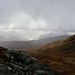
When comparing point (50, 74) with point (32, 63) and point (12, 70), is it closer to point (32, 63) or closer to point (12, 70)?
point (32, 63)

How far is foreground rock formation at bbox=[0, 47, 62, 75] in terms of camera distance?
38831 mm

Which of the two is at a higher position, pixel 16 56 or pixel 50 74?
pixel 16 56

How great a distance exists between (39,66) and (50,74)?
3725 millimetres

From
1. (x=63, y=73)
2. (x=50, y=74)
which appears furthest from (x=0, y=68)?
(x=63, y=73)

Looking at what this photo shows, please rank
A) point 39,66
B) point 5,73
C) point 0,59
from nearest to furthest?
point 5,73
point 0,59
point 39,66

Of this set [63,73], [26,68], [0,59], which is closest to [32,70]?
[26,68]

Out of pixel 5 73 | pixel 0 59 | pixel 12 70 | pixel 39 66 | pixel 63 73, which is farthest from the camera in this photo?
pixel 63 73

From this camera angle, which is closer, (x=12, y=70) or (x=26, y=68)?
(x=12, y=70)

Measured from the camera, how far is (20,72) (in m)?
40.1

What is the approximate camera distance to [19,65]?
44.2 m

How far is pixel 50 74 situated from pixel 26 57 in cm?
824

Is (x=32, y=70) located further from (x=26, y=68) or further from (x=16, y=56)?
(x=16, y=56)

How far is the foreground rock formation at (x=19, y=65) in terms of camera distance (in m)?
38.8

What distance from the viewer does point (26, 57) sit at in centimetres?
4978
